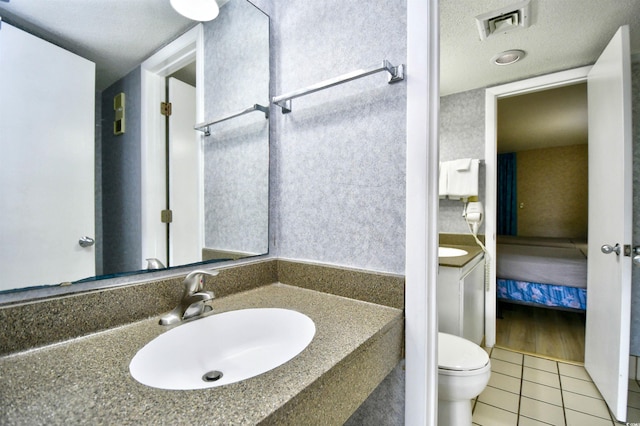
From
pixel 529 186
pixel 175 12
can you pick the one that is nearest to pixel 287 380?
pixel 175 12

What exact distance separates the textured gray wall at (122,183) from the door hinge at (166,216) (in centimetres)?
7

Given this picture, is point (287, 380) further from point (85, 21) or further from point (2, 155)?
point (85, 21)

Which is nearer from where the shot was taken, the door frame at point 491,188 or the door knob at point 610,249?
the door knob at point 610,249

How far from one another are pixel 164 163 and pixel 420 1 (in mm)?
921

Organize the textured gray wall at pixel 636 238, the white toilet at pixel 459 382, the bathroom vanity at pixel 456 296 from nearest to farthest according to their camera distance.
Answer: the white toilet at pixel 459 382 → the bathroom vanity at pixel 456 296 → the textured gray wall at pixel 636 238

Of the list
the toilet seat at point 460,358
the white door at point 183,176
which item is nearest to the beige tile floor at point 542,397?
the toilet seat at point 460,358

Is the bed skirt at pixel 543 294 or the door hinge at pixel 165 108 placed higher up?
the door hinge at pixel 165 108

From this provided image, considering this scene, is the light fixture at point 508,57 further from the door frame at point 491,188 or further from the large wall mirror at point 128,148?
the large wall mirror at point 128,148

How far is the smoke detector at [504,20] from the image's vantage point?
1512mm

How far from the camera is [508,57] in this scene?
2.00 meters

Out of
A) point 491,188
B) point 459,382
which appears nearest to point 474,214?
point 491,188

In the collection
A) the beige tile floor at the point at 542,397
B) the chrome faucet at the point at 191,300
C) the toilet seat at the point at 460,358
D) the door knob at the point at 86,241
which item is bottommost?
the beige tile floor at the point at 542,397

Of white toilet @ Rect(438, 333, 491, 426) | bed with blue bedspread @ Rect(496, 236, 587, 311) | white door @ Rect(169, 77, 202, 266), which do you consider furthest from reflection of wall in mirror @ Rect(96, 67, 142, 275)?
bed with blue bedspread @ Rect(496, 236, 587, 311)

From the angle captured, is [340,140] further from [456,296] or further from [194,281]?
[456,296]
